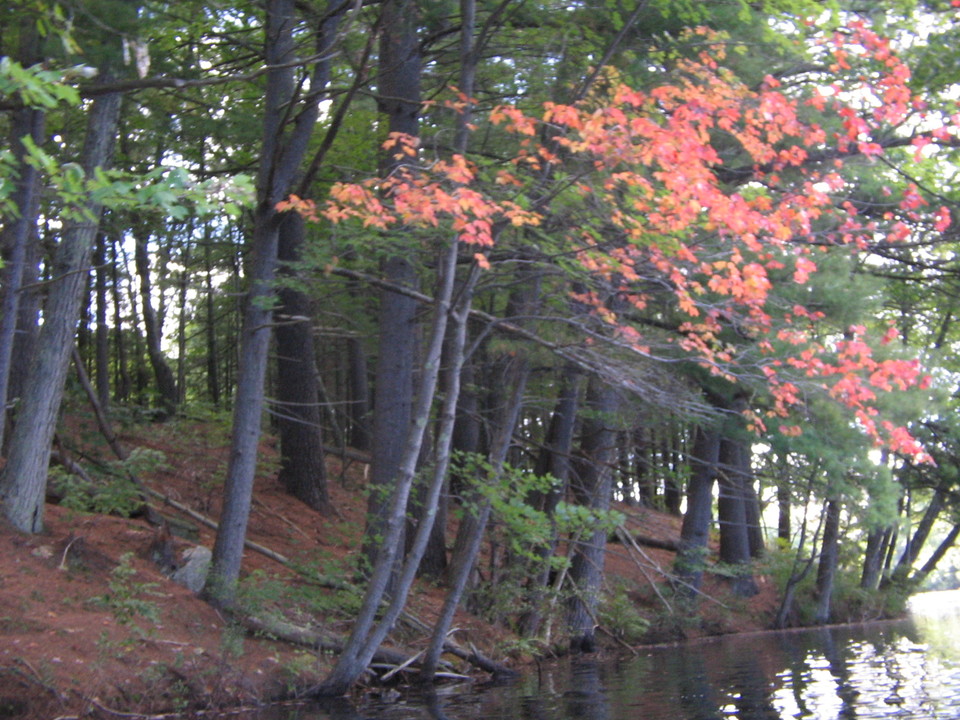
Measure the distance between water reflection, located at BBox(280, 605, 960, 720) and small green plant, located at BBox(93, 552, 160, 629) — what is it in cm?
173

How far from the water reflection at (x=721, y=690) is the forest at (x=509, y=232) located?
0.90 m

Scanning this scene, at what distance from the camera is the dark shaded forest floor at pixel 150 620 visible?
25.3 ft

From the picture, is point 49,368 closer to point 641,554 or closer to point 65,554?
point 65,554

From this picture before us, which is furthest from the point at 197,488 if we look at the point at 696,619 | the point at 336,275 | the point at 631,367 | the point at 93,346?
the point at 93,346

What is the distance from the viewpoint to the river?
8.49 m

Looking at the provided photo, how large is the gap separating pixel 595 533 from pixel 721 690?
4.53 m

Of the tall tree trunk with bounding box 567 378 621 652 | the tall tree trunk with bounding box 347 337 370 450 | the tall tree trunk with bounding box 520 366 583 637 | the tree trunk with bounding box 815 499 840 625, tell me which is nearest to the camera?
the tall tree trunk with bounding box 520 366 583 637

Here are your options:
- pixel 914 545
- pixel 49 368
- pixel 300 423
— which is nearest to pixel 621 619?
pixel 300 423

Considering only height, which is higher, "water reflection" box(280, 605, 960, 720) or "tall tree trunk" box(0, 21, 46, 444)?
"tall tree trunk" box(0, 21, 46, 444)

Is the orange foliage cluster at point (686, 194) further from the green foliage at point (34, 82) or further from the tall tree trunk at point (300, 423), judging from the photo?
the tall tree trunk at point (300, 423)

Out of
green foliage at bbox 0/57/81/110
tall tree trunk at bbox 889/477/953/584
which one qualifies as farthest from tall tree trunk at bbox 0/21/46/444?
tall tree trunk at bbox 889/477/953/584

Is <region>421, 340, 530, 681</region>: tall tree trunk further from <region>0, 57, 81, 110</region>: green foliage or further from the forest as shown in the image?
<region>0, 57, 81, 110</region>: green foliage

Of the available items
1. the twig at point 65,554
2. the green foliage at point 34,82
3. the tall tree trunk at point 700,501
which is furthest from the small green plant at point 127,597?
the tall tree trunk at point 700,501

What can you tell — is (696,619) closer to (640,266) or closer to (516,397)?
(516,397)
